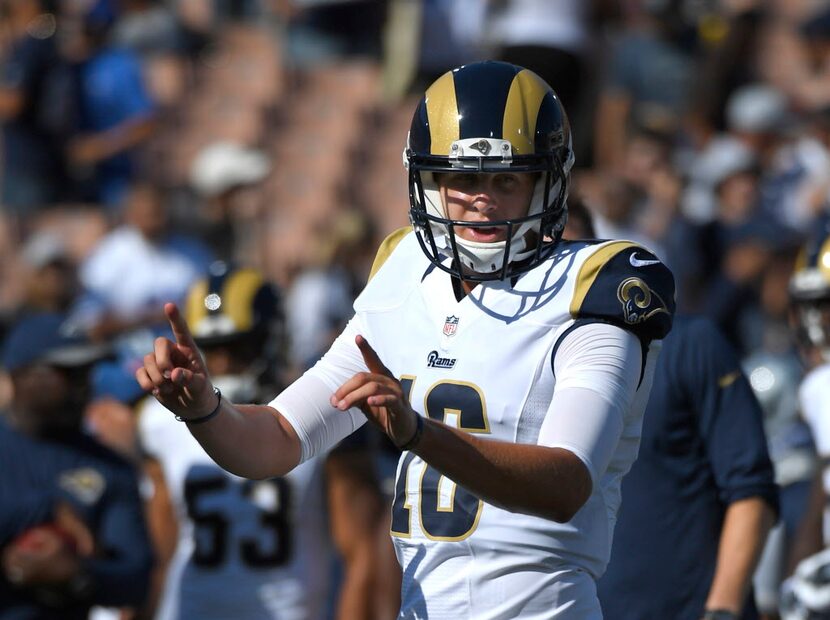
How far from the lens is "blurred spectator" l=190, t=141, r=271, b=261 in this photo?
8852 mm

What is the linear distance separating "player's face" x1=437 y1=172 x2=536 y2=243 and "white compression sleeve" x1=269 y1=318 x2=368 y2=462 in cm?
35

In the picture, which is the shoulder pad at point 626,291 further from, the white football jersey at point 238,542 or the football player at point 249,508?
the white football jersey at point 238,542

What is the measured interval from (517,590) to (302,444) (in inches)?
20.4

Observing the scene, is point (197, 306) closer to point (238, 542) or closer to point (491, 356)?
point (238, 542)

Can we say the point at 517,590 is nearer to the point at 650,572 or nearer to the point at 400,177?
the point at 650,572

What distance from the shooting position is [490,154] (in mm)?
3109

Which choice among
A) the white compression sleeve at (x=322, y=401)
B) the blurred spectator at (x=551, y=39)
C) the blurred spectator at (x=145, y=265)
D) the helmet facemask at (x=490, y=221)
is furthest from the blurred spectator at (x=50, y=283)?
the helmet facemask at (x=490, y=221)

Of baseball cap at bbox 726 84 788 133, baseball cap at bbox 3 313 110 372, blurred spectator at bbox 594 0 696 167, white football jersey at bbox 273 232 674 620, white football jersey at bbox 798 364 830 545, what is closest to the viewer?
white football jersey at bbox 273 232 674 620

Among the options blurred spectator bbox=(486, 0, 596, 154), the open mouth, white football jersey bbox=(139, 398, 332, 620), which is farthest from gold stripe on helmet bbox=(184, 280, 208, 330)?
blurred spectator bbox=(486, 0, 596, 154)

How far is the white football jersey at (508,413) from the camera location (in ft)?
9.95

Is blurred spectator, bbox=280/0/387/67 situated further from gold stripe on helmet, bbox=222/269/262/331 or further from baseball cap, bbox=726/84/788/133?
gold stripe on helmet, bbox=222/269/262/331

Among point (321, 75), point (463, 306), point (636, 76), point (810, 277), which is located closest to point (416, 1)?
point (321, 75)

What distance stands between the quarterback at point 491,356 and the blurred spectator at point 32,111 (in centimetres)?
690

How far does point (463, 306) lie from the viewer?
125 inches
